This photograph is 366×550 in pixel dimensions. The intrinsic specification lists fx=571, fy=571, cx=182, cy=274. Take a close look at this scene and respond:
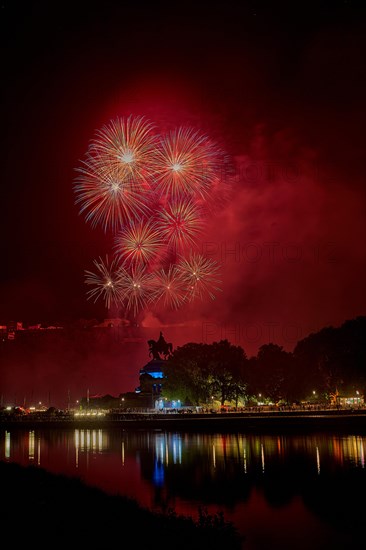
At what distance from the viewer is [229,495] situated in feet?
88.5

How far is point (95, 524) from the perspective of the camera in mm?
16828

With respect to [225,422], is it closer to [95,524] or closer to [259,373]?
Result: [259,373]

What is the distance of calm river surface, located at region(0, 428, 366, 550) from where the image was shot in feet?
70.5

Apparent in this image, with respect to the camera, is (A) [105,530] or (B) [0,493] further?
(B) [0,493]

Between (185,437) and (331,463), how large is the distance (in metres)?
24.0

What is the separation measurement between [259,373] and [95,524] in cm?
9095

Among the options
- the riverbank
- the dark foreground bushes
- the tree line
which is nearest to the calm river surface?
the dark foreground bushes

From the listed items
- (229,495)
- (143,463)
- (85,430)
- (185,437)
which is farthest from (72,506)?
(85,430)

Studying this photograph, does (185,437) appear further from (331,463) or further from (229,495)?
(229,495)

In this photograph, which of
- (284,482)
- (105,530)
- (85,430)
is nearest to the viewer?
(105,530)

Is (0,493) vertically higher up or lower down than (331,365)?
lower down

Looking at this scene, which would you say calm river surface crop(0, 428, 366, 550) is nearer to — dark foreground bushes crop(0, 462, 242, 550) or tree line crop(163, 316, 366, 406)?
dark foreground bushes crop(0, 462, 242, 550)

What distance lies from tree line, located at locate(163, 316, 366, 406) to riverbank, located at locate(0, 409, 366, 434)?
61.9 ft

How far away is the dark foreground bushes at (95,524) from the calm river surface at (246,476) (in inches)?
146
